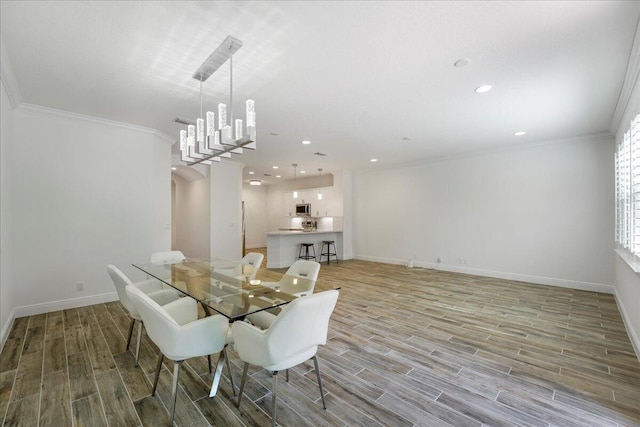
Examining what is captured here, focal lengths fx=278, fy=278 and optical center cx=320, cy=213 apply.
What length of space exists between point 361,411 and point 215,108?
378 centimetres

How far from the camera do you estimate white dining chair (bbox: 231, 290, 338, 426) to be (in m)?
1.67

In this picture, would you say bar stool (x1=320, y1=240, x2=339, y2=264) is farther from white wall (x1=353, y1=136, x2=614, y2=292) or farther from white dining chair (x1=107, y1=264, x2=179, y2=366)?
white dining chair (x1=107, y1=264, x2=179, y2=366)

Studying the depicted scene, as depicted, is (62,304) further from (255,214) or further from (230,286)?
(255,214)

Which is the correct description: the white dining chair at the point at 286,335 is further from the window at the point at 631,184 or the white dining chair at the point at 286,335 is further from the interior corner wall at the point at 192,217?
the interior corner wall at the point at 192,217

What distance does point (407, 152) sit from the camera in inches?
250

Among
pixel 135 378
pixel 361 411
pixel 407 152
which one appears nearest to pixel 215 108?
pixel 135 378

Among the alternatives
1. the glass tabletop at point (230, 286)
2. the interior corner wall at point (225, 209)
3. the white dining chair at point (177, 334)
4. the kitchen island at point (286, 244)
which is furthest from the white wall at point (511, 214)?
the white dining chair at point (177, 334)

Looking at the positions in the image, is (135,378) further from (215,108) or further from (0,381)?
(215,108)

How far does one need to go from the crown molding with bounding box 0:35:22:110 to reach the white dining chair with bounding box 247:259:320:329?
3.12 metres

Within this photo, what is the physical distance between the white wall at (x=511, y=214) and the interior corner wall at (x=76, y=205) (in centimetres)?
597

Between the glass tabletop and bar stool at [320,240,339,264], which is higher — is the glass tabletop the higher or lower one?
the higher one

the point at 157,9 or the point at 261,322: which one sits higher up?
the point at 157,9

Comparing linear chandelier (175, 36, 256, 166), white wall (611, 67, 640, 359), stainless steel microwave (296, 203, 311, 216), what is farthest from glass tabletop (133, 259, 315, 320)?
stainless steel microwave (296, 203, 311, 216)

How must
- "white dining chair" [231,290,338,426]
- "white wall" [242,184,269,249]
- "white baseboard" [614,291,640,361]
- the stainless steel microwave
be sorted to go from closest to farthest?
"white dining chair" [231,290,338,426] < "white baseboard" [614,291,640,361] < the stainless steel microwave < "white wall" [242,184,269,249]
